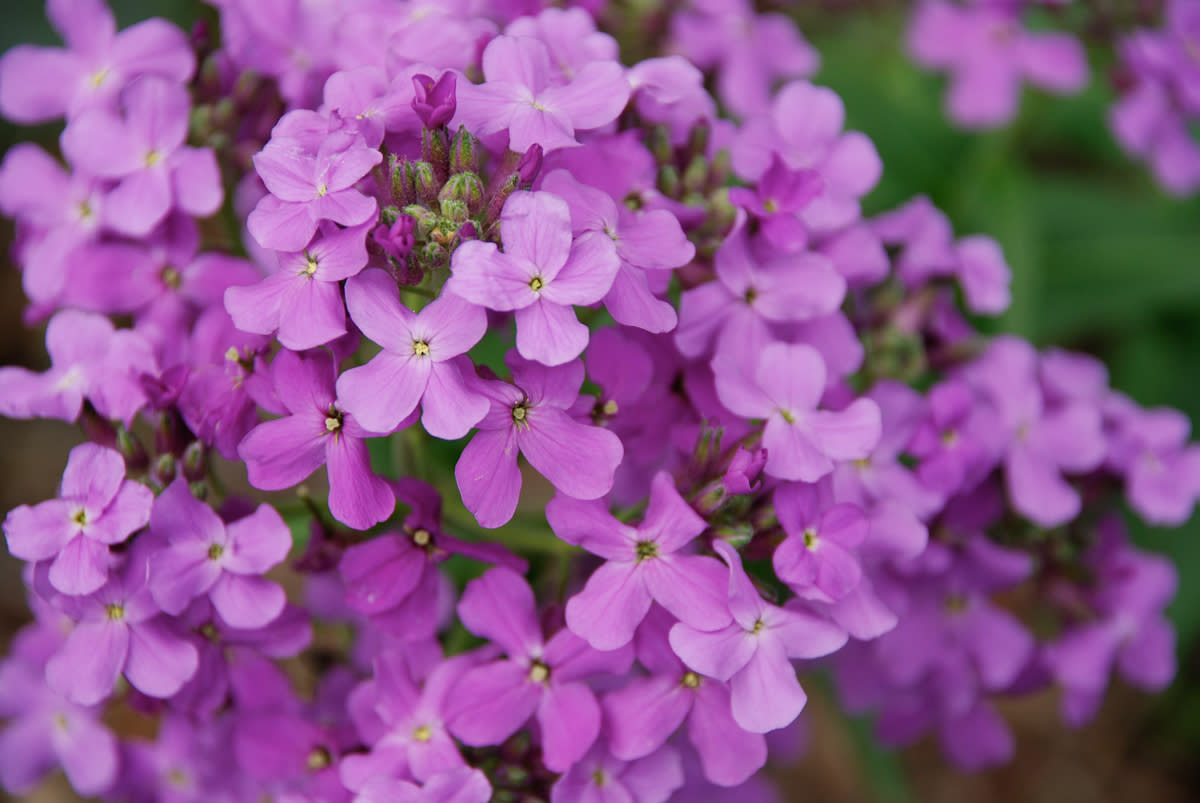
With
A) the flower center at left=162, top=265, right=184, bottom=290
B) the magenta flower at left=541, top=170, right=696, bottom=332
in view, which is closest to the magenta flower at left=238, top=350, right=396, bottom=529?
the magenta flower at left=541, top=170, right=696, bottom=332

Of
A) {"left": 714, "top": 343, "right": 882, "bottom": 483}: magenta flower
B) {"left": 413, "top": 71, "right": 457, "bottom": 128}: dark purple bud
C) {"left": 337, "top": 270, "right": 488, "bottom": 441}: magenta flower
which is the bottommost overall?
{"left": 714, "top": 343, "right": 882, "bottom": 483}: magenta flower

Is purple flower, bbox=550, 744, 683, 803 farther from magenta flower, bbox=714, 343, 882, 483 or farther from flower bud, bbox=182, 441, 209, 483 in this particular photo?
flower bud, bbox=182, 441, 209, 483

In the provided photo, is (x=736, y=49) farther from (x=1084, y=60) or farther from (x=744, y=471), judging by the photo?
(x=744, y=471)

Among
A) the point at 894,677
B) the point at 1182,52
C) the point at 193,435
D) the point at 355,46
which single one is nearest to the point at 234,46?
the point at 355,46

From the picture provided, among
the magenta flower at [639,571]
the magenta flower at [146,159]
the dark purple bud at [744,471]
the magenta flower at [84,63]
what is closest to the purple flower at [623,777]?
the magenta flower at [639,571]

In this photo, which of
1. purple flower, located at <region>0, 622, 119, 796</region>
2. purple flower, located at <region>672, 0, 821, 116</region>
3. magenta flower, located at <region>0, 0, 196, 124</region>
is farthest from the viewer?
purple flower, located at <region>672, 0, 821, 116</region>

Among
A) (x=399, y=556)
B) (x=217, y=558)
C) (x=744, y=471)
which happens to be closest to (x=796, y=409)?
(x=744, y=471)
